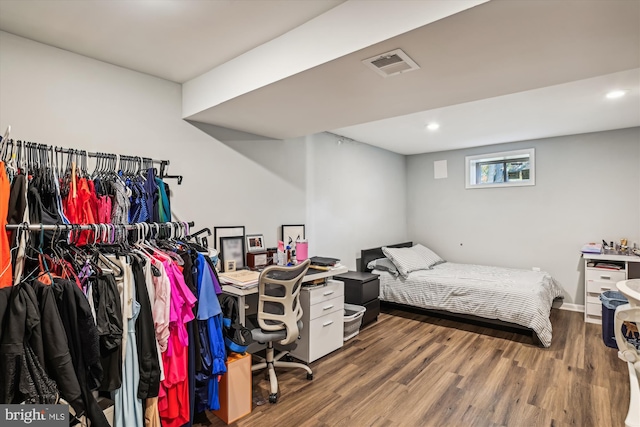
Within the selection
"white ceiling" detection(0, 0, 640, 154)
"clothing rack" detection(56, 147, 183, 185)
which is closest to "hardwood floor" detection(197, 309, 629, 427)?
"clothing rack" detection(56, 147, 183, 185)

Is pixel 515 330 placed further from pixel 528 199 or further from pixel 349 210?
pixel 349 210

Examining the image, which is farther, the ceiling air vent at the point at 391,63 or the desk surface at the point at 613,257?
the desk surface at the point at 613,257

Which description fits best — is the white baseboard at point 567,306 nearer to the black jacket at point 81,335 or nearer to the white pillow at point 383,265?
the white pillow at point 383,265

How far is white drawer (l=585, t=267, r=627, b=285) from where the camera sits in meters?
4.00

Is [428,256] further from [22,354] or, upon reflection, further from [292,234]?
[22,354]

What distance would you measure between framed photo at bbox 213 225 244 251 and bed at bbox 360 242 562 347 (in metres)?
2.17

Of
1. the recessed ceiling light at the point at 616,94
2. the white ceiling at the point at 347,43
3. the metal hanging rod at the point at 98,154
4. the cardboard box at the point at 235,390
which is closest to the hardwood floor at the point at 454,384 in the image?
the cardboard box at the point at 235,390

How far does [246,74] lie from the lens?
7.56 feet

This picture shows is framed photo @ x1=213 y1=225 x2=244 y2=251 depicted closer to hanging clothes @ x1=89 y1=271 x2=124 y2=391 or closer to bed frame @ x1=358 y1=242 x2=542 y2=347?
hanging clothes @ x1=89 y1=271 x2=124 y2=391

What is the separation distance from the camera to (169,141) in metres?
2.75

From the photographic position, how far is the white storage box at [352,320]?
11.6ft

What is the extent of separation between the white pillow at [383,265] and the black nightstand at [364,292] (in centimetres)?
47

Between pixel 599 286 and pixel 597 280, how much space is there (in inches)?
2.9

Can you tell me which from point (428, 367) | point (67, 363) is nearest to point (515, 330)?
point (428, 367)
